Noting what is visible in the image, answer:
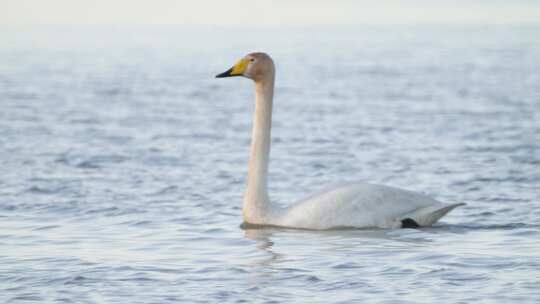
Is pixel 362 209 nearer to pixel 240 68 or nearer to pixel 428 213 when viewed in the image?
pixel 428 213

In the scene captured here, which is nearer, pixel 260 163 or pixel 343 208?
pixel 343 208

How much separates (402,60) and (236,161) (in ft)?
54.0

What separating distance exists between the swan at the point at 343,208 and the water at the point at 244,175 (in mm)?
142

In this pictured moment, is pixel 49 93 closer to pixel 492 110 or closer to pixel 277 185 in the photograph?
pixel 492 110

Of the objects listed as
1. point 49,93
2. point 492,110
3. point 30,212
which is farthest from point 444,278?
point 49,93

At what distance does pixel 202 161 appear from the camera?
15.5m

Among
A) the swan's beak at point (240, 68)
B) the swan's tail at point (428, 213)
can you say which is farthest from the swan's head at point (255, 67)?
the swan's tail at point (428, 213)

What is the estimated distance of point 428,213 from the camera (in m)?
11.2

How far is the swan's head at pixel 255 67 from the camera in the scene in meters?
11.8

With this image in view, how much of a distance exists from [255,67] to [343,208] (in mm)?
1585

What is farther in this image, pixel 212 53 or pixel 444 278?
pixel 212 53

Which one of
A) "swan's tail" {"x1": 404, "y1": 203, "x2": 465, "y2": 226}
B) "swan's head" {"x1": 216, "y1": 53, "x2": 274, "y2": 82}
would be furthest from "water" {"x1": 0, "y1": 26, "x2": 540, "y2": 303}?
"swan's head" {"x1": 216, "y1": 53, "x2": 274, "y2": 82}

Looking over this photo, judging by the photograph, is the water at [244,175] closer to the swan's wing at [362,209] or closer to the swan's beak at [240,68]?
the swan's wing at [362,209]

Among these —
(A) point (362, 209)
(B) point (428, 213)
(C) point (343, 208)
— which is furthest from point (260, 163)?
(B) point (428, 213)
